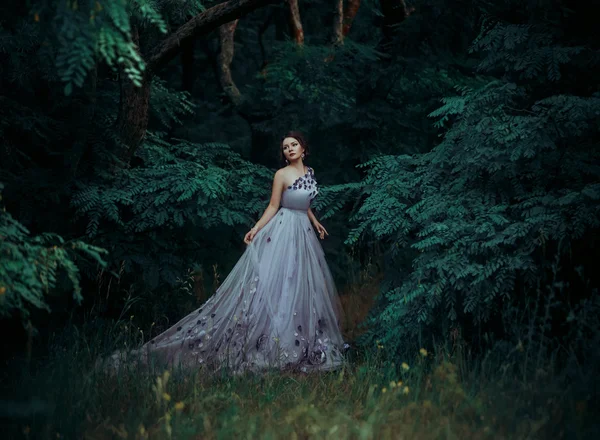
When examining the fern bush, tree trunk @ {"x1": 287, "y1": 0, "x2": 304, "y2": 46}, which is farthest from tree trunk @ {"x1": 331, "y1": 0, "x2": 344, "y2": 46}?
the fern bush

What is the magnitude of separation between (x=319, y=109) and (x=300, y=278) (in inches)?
127

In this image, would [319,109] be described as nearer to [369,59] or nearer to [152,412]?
[369,59]

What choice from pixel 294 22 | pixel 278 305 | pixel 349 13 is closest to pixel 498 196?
pixel 278 305

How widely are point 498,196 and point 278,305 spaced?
2.57m

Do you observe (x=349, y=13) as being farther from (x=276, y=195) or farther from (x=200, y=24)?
(x=276, y=195)

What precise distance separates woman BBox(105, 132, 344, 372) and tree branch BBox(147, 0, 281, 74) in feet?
5.24

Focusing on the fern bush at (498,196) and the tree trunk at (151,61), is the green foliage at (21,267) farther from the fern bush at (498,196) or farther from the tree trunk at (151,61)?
the tree trunk at (151,61)

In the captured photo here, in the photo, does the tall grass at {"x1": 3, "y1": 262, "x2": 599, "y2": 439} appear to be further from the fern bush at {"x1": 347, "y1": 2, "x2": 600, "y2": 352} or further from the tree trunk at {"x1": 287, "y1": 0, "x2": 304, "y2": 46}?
the tree trunk at {"x1": 287, "y1": 0, "x2": 304, "y2": 46}

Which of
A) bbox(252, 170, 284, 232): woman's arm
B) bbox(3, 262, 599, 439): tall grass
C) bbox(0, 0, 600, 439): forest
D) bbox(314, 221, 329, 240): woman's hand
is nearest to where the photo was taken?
bbox(3, 262, 599, 439): tall grass

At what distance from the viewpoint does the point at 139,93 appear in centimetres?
754

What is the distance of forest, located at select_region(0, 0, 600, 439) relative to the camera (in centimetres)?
408

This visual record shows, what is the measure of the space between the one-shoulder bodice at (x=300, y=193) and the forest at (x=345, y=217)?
0.26 metres

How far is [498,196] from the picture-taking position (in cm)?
588

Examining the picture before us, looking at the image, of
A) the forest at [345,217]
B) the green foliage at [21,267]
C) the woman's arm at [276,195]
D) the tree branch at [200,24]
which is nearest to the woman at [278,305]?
the woman's arm at [276,195]
